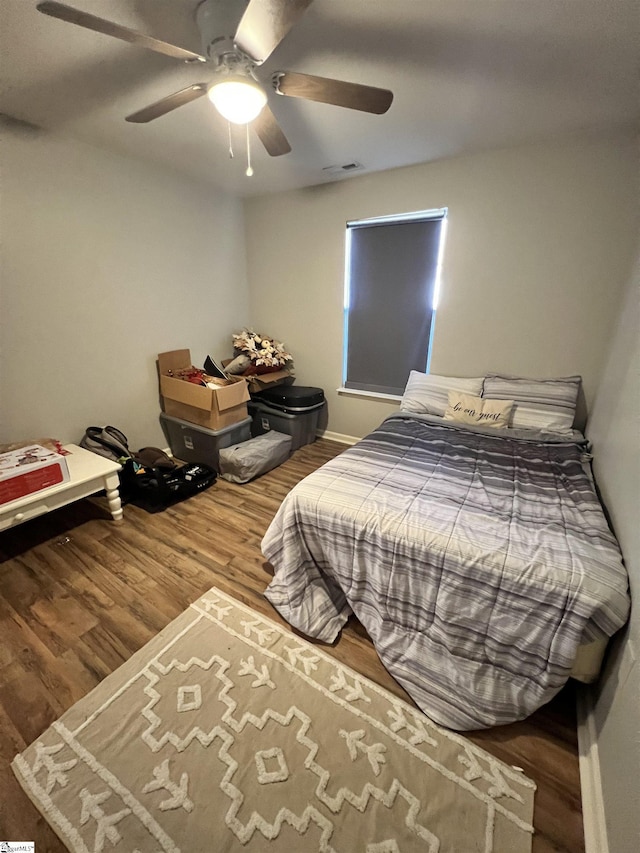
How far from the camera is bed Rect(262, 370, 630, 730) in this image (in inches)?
44.2

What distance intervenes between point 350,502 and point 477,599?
58 cm

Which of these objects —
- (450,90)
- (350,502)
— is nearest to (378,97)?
(450,90)

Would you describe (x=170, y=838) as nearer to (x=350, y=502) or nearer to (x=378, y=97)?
(x=350, y=502)

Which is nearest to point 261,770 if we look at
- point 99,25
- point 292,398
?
point 99,25

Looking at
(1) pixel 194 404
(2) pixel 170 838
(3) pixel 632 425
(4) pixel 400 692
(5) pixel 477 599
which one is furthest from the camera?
(1) pixel 194 404

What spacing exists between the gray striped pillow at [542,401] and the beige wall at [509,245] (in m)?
0.15

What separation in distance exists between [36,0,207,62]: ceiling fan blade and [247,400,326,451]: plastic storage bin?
235 cm

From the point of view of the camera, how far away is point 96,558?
195 centimetres

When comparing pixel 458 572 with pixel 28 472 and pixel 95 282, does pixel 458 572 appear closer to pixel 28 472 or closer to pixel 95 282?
pixel 28 472

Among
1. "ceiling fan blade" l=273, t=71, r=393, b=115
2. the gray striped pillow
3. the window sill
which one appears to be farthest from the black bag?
the gray striped pillow

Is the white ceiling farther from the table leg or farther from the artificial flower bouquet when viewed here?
the table leg

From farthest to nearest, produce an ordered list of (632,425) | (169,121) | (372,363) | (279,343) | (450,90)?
1. (279,343)
2. (372,363)
3. (169,121)
4. (450,90)
5. (632,425)

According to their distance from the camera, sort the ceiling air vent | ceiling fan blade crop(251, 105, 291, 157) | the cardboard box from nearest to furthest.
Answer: ceiling fan blade crop(251, 105, 291, 157) < the ceiling air vent < the cardboard box

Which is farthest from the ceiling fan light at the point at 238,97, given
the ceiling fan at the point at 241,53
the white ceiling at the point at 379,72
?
the white ceiling at the point at 379,72
